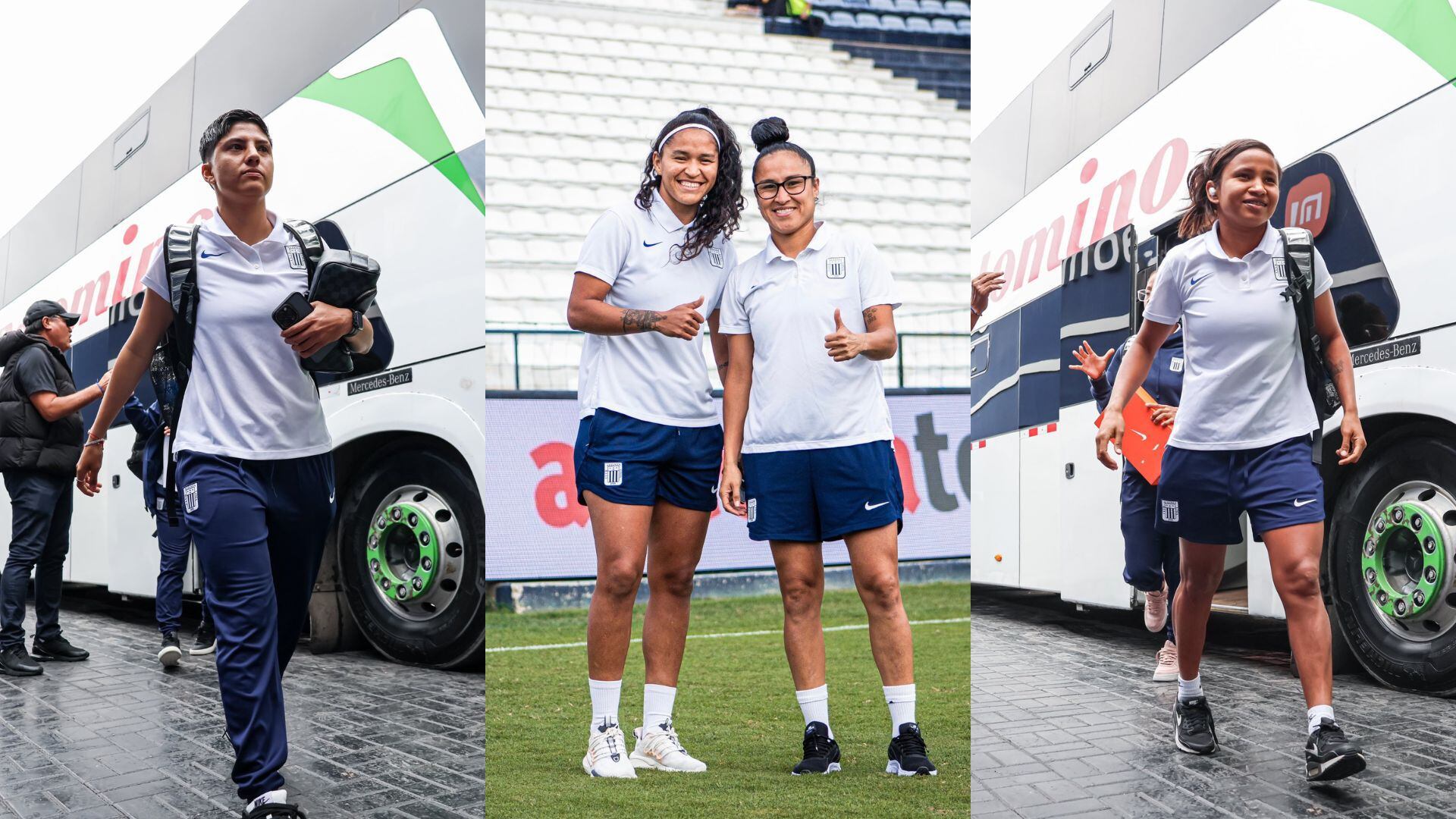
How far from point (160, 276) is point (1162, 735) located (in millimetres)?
2752

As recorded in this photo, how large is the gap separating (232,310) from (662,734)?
1.41 meters

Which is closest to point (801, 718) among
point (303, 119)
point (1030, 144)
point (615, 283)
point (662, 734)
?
point (662, 734)

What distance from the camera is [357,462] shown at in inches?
119

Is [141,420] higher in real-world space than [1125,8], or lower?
lower

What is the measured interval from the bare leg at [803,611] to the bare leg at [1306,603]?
111 cm

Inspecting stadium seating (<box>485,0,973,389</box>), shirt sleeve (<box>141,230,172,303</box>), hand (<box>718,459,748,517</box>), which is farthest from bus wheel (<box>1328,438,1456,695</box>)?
stadium seating (<box>485,0,973,389</box>)

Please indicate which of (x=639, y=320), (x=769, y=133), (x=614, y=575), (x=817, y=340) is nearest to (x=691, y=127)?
(x=769, y=133)

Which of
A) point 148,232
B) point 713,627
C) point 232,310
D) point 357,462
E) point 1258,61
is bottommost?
point 713,627

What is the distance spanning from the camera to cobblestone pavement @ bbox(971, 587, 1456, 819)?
266 centimetres

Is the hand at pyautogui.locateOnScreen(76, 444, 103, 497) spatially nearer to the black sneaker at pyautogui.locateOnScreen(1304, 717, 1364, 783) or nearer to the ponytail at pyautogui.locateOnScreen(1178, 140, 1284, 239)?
the ponytail at pyautogui.locateOnScreen(1178, 140, 1284, 239)

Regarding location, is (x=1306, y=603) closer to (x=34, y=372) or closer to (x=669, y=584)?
(x=669, y=584)

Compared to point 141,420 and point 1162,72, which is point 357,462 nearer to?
point 141,420

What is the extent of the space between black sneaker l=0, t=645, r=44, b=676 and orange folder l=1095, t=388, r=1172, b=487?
287 centimetres

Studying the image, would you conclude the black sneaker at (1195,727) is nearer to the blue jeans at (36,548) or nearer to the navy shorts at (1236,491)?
the navy shorts at (1236,491)
